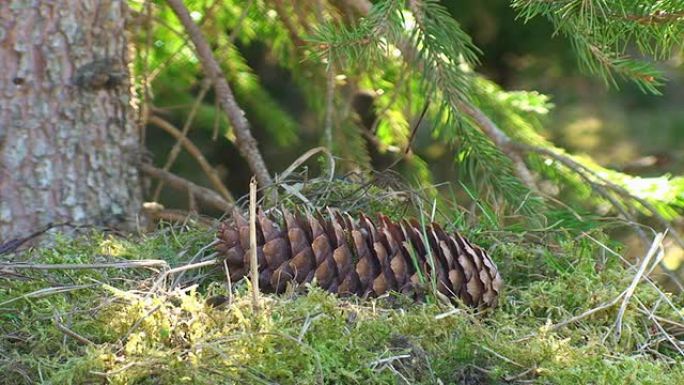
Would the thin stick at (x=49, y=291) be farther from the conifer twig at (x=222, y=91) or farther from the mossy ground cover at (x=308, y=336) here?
the conifer twig at (x=222, y=91)

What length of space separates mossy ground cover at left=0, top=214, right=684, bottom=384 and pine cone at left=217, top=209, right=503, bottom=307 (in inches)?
1.2

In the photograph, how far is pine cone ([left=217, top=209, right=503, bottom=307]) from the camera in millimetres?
1138

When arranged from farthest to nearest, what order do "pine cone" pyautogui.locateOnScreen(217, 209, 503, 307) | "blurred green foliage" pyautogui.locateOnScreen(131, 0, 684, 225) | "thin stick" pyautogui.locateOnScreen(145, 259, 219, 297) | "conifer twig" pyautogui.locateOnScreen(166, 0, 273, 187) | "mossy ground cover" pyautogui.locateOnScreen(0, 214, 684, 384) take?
1. "conifer twig" pyautogui.locateOnScreen(166, 0, 273, 187)
2. "blurred green foliage" pyautogui.locateOnScreen(131, 0, 684, 225)
3. "pine cone" pyautogui.locateOnScreen(217, 209, 503, 307)
4. "thin stick" pyautogui.locateOnScreen(145, 259, 219, 297)
5. "mossy ground cover" pyautogui.locateOnScreen(0, 214, 684, 384)

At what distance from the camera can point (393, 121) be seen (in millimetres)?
2303

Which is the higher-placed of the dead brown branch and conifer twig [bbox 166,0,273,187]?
conifer twig [bbox 166,0,273,187]

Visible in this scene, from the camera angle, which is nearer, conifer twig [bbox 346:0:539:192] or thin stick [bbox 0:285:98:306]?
thin stick [bbox 0:285:98:306]

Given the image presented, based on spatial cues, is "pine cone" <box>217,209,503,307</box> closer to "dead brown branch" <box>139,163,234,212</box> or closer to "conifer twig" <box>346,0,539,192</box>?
"conifer twig" <box>346,0,539,192</box>

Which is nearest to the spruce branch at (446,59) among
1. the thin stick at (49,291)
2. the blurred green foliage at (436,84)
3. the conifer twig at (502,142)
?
the blurred green foliage at (436,84)

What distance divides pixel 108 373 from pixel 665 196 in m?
1.28

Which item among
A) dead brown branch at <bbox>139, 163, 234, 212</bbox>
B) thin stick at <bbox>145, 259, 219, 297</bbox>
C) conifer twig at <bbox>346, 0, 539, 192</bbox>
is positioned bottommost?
dead brown branch at <bbox>139, 163, 234, 212</bbox>

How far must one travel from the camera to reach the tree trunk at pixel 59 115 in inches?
68.0

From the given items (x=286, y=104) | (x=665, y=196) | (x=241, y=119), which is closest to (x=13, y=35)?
(x=241, y=119)

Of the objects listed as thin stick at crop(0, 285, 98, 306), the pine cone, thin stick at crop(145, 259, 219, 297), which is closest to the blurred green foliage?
the pine cone

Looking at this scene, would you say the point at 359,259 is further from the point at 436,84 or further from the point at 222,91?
the point at 222,91
